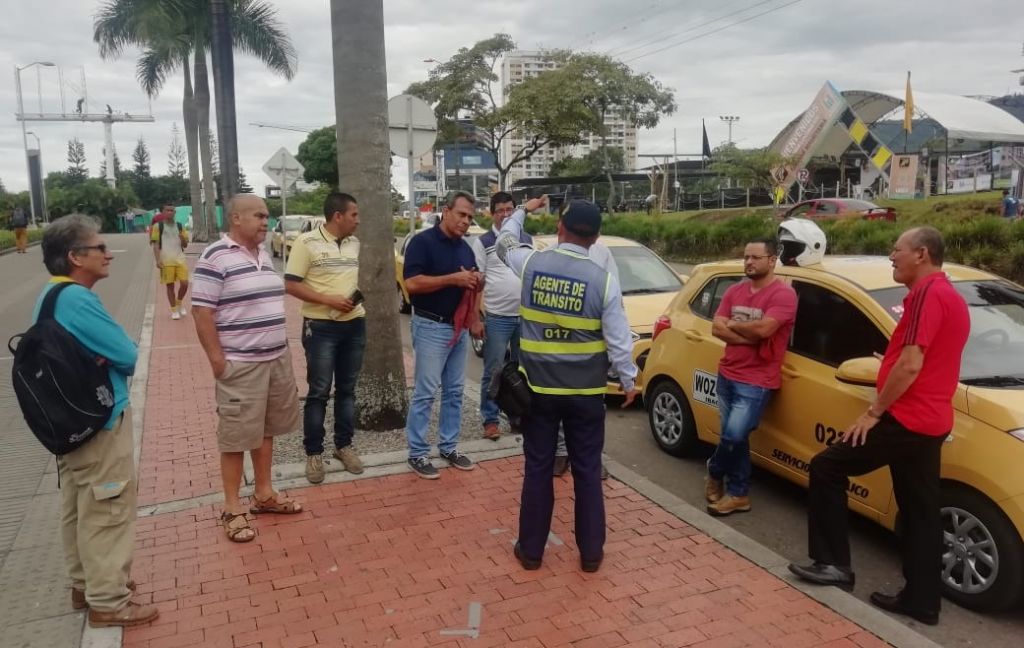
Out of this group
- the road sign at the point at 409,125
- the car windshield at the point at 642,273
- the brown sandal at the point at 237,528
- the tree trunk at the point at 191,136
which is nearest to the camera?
the brown sandal at the point at 237,528

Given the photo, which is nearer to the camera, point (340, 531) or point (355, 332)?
point (340, 531)

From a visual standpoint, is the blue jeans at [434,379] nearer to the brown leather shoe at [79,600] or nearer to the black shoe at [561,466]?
the black shoe at [561,466]

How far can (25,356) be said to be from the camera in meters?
3.17

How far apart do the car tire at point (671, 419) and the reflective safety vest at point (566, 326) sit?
2.13m

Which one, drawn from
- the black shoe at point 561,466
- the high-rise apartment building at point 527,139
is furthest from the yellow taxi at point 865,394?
the high-rise apartment building at point 527,139

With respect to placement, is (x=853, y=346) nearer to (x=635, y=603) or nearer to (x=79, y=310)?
(x=635, y=603)

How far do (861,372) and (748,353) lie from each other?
0.84 metres

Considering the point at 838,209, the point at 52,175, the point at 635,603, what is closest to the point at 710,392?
the point at 635,603

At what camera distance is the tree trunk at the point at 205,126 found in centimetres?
2844

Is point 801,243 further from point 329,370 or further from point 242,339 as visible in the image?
point 242,339

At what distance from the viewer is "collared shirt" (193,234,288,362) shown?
4.04m

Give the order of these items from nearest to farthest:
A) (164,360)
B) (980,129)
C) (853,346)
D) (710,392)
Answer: (853,346)
(710,392)
(164,360)
(980,129)

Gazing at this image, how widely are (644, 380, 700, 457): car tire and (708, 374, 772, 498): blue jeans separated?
0.84m

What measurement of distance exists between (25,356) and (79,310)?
0.29 metres
